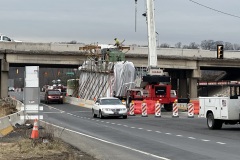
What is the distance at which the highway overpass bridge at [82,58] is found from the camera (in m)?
72.8

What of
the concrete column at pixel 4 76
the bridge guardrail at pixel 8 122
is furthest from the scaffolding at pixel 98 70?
the bridge guardrail at pixel 8 122

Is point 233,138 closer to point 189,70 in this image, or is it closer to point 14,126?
point 14,126

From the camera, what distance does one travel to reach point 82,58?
76.4 metres

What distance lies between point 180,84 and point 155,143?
71.2 m

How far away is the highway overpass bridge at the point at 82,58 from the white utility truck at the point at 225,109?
4906 cm

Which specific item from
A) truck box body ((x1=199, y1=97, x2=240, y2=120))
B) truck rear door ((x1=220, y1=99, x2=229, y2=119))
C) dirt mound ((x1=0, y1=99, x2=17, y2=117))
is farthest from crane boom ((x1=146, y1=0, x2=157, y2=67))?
truck rear door ((x1=220, y1=99, x2=229, y2=119))

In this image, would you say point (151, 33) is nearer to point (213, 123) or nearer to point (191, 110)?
point (191, 110)

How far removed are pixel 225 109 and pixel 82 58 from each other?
51983 millimetres

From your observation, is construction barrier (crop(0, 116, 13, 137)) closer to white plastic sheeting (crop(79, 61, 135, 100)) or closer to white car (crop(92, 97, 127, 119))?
white car (crop(92, 97, 127, 119))

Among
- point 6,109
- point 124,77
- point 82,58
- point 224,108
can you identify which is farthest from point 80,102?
point 224,108

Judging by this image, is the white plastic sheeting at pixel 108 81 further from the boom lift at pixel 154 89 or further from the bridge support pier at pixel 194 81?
the bridge support pier at pixel 194 81

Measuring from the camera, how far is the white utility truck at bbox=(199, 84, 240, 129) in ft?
84.0

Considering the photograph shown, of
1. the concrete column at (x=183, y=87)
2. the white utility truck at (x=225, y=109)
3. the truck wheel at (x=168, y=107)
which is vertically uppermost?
the concrete column at (x=183, y=87)

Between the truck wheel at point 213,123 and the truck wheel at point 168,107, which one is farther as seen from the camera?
the truck wheel at point 168,107
